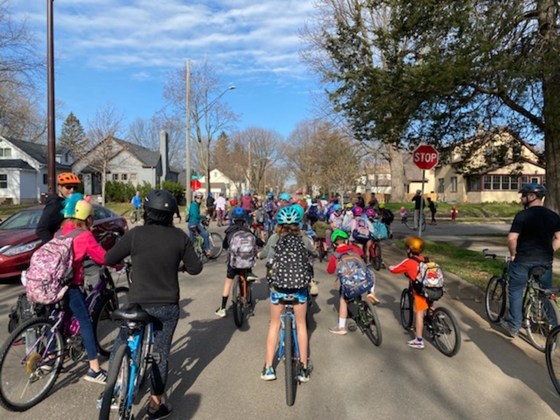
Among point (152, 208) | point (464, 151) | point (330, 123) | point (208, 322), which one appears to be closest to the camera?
point (152, 208)

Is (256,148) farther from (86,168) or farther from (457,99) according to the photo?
(457,99)

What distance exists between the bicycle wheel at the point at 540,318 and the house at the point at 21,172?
46066 millimetres

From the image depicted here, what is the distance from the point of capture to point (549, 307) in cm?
554

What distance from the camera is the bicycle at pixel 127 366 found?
123 inches

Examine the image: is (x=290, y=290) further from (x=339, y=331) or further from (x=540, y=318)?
(x=540, y=318)

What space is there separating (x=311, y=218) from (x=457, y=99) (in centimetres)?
620

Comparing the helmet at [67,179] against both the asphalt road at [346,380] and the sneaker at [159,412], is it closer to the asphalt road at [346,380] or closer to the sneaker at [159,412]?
the asphalt road at [346,380]

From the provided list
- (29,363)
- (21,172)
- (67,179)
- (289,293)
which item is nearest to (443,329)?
(289,293)

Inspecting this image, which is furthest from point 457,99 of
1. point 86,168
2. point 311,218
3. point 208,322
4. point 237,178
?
point 237,178

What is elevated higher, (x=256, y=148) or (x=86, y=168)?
(x=256, y=148)

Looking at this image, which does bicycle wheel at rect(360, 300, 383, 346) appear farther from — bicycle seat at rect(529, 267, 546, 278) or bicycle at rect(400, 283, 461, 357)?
bicycle seat at rect(529, 267, 546, 278)

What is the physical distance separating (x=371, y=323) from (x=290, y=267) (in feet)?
6.51

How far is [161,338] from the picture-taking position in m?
3.64

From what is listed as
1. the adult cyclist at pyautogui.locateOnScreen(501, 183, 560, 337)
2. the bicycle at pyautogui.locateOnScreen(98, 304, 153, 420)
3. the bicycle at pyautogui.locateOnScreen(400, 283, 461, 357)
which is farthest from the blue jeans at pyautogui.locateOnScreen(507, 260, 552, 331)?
the bicycle at pyautogui.locateOnScreen(98, 304, 153, 420)
